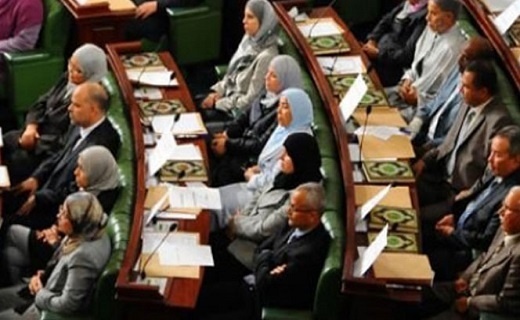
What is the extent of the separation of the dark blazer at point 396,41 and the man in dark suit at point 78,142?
1484 mm

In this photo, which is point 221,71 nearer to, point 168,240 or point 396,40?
point 396,40

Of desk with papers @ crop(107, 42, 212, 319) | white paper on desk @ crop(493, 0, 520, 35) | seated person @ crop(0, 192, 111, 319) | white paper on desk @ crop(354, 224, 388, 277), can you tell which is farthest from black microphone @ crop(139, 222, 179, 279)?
white paper on desk @ crop(493, 0, 520, 35)

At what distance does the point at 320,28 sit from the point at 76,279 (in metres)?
2.02

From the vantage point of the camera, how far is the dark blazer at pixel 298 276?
14.8 ft

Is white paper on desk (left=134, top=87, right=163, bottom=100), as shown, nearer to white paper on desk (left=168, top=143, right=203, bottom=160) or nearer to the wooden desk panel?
white paper on desk (left=168, top=143, right=203, bottom=160)

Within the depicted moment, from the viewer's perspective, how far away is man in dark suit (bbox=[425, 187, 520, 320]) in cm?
437

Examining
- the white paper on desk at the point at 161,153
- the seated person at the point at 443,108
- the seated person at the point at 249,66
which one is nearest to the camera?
the white paper on desk at the point at 161,153

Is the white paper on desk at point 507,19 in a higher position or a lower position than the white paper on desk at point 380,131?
higher

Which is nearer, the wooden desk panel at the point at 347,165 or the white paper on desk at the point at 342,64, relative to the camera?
the wooden desk panel at the point at 347,165

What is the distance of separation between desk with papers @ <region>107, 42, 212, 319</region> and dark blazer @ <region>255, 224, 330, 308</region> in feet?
0.81

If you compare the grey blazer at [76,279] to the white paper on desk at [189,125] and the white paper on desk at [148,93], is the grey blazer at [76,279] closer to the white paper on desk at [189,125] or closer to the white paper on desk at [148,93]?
the white paper on desk at [189,125]

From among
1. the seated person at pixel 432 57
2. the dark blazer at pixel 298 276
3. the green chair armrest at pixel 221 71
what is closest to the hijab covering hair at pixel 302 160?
the dark blazer at pixel 298 276

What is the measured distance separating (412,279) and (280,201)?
0.74 metres


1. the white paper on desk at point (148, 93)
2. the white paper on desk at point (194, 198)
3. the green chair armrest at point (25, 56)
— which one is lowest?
the green chair armrest at point (25, 56)
